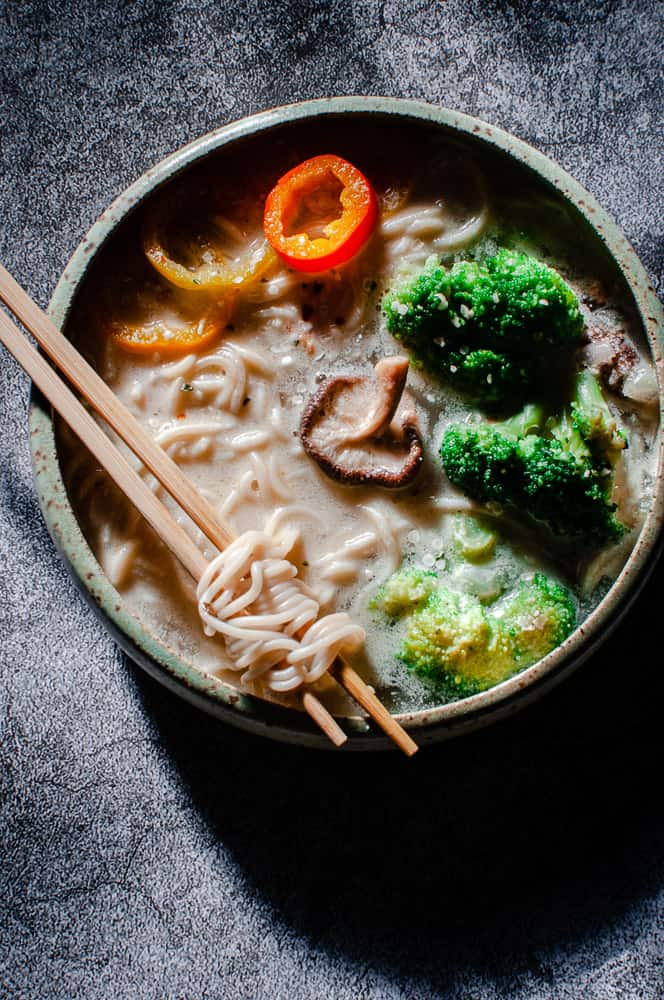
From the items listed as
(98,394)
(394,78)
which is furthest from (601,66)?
(98,394)

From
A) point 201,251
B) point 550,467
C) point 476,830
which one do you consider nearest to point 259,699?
point 476,830

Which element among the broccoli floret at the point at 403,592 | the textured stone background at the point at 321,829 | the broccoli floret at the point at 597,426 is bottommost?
the textured stone background at the point at 321,829

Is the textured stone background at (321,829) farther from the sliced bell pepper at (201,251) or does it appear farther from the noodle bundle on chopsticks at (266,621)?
the sliced bell pepper at (201,251)

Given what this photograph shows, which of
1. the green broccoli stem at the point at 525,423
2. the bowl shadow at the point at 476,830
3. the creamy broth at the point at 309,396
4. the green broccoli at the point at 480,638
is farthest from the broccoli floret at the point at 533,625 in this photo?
the green broccoli stem at the point at 525,423

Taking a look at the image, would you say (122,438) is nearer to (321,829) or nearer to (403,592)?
(403,592)

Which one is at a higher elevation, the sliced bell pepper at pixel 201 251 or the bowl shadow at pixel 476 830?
the sliced bell pepper at pixel 201 251

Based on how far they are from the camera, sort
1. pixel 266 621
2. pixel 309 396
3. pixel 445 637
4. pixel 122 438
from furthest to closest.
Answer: pixel 309 396, pixel 122 438, pixel 445 637, pixel 266 621
